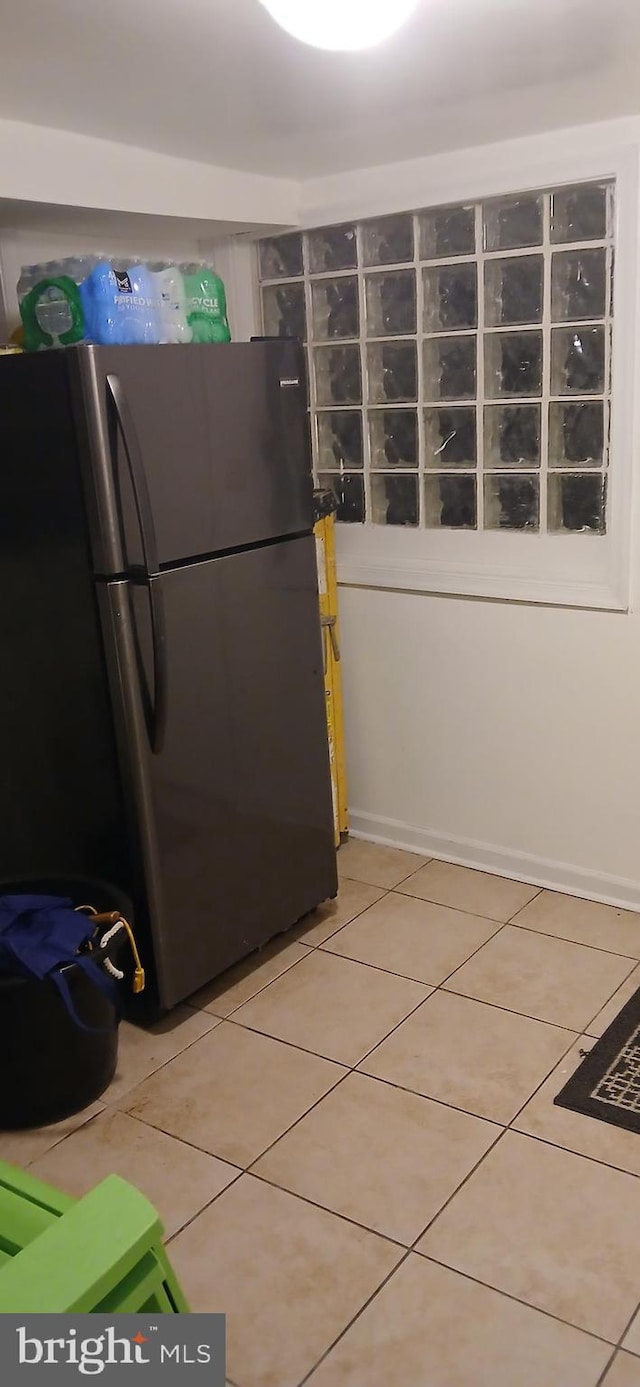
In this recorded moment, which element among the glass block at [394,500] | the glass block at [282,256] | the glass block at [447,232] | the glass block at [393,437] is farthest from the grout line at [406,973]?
the glass block at [282,256]

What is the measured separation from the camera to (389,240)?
114 inches

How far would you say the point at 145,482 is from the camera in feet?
7.00

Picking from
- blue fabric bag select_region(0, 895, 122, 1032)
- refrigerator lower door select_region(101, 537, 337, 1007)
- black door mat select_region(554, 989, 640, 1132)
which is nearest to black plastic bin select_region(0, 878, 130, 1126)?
blue fabric bag select_region(0, 895, 122, 1032)

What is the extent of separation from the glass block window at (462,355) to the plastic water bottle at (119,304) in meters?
0.86

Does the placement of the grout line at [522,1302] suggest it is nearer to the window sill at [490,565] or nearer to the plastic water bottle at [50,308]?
the window sill at [490,565]

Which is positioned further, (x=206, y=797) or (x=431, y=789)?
(x=431, y=789)

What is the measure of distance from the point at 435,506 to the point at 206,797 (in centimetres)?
113

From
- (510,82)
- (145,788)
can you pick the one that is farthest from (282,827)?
(510,82)

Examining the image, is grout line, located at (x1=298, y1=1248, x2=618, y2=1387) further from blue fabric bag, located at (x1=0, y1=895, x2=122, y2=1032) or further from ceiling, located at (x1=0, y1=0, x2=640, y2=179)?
ceiling, located at (x1=0, y1=0, x2=640, y2=179)

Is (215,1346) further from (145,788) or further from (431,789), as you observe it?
(431,789)

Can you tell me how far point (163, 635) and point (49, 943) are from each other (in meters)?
0.66

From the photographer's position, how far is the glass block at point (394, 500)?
3053 millimetres

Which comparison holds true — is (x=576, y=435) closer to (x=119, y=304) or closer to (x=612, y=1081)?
(x=119, y=304)

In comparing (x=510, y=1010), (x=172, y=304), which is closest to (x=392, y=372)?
(x=172, y=304)
